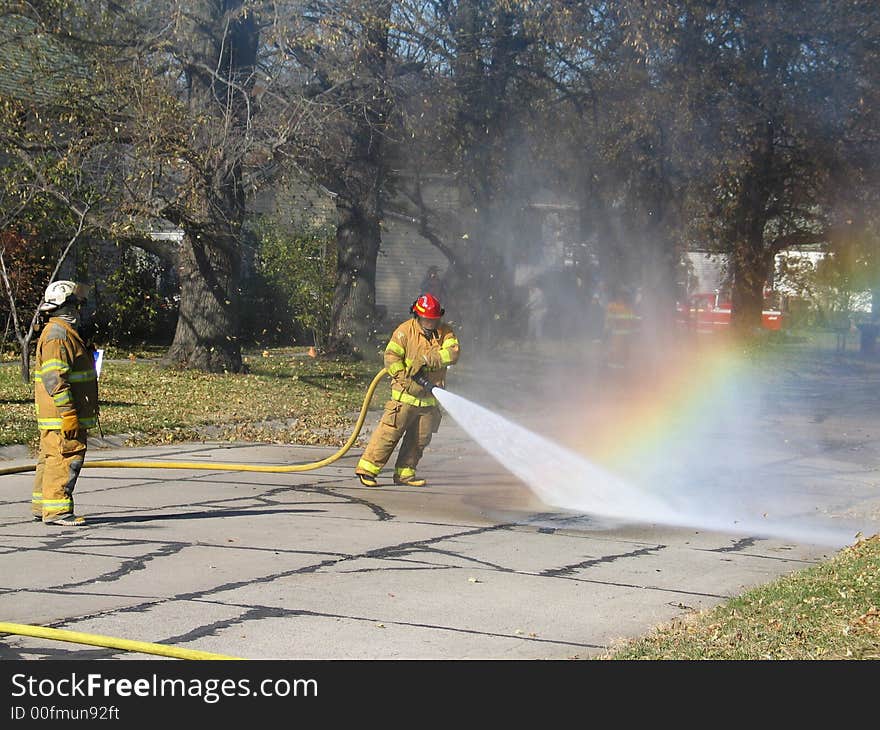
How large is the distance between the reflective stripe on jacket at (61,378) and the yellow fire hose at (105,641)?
288 centimetres

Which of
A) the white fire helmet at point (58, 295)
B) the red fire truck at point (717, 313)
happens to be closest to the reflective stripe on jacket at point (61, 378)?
the white fire helmet at point (58, 295)

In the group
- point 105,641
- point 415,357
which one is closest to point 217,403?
point 415,357

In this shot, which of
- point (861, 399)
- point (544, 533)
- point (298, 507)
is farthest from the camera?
point (861, 399)

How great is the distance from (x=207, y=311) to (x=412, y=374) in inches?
348

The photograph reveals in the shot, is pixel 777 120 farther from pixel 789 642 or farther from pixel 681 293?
pixel 789 642

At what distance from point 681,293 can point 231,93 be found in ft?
60.7

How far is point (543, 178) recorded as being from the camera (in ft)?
72.8

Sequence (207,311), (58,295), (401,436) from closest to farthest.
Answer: (58,295) < (401,436) < (207,311)

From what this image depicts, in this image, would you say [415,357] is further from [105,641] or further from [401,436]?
[105,641]

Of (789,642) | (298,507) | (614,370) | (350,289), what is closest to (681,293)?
(614,370)

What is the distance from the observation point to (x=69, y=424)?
818 centimetres

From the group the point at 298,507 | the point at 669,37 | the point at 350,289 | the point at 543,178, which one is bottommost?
the point at 298,507
